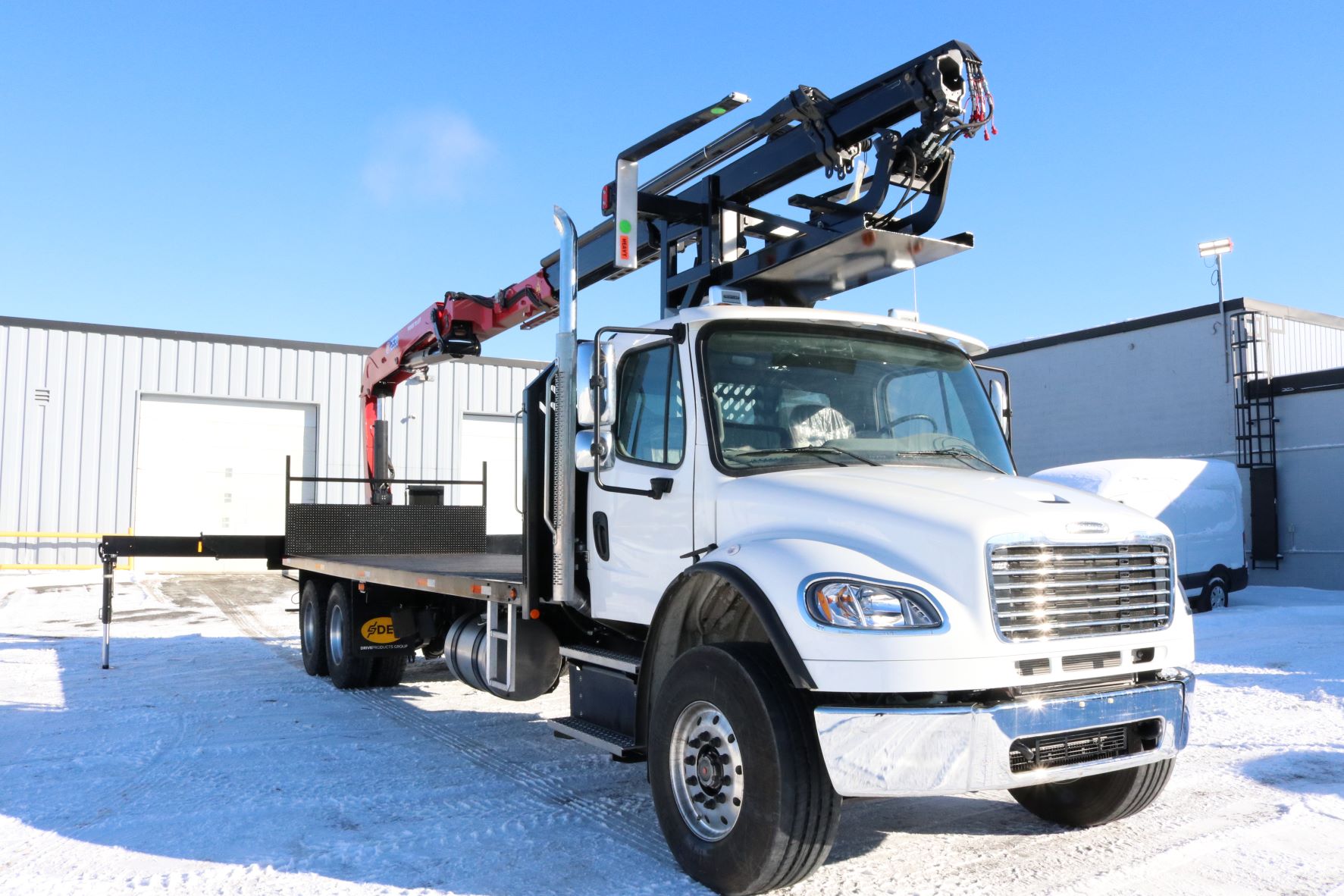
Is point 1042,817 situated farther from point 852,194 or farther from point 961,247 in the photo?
point 852,194

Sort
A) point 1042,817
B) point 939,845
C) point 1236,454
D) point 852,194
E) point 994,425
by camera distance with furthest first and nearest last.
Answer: point 1236,454 → point 852,194 → point 994,425 → point 1042,817 → point 939,845

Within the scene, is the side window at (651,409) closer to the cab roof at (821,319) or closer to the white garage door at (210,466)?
the cab roof at (821,319)

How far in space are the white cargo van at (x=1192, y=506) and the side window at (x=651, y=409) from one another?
12577mm

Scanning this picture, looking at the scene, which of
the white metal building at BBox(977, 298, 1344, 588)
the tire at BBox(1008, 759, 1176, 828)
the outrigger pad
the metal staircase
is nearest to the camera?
the tire at BBox(1008, 759, 1176, 828)

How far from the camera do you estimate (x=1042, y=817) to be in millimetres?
5227

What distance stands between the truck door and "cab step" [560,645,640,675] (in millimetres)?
A: 192

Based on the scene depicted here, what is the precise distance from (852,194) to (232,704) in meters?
6.26

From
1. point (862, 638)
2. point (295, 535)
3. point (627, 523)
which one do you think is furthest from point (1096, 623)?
point (295, 535)

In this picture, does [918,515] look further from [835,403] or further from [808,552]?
[835,403]

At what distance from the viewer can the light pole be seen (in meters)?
22.8

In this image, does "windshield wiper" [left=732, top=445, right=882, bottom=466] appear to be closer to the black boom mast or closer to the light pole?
the black boom mast

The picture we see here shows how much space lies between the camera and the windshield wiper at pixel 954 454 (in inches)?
201

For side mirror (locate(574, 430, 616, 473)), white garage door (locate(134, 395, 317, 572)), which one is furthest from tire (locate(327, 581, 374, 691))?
white garage door (locate(134, 395, 317, 572))

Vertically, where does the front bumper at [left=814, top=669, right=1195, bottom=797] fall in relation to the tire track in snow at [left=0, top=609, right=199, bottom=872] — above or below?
above
